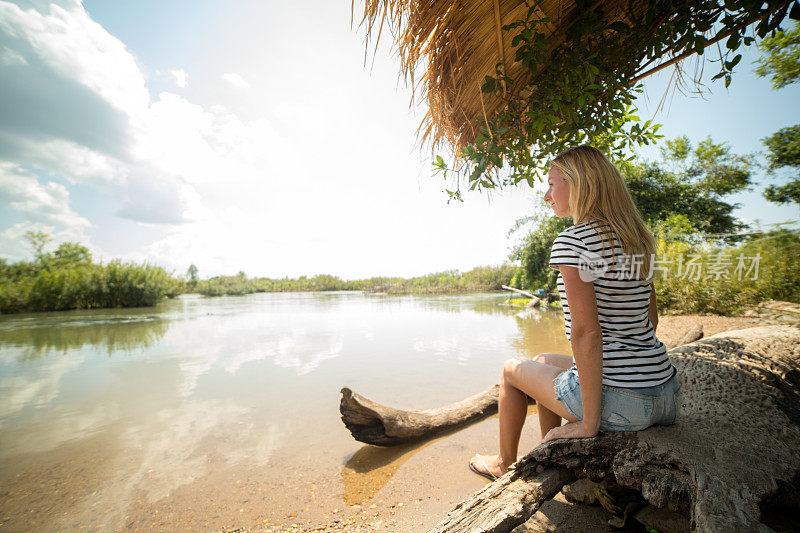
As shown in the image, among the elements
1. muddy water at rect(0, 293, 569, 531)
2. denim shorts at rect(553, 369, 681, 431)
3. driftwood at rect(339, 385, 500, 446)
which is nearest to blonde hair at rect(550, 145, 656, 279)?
→ denim shorts at rect(553, 369, 681, 431)

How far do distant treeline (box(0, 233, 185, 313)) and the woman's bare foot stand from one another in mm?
20869

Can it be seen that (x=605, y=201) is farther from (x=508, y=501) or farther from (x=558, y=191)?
(x=508, y=501)

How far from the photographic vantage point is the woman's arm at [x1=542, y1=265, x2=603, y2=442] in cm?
108

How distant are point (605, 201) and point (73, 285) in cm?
2166

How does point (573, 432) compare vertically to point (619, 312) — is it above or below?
below

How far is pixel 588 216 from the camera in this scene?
1264mm

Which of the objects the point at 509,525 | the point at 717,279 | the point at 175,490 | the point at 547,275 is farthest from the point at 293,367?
the point at 547,275

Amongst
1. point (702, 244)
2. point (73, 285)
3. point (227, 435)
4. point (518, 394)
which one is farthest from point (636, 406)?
point (73, 285)

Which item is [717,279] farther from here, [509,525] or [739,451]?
[509,525]

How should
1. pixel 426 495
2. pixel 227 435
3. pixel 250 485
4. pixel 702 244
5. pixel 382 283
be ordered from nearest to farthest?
1. pixel 426 495
2. pixel 250 485
3. pixel 227 435
4. pixel 702 244
5. pixel 382 283

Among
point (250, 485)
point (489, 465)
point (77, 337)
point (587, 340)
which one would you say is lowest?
point (250, 485)

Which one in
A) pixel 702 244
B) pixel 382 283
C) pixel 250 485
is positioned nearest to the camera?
pixel 250 485

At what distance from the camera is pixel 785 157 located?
20.4ft

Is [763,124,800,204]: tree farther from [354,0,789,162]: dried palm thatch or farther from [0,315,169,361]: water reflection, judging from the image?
[0,315,169,361]: water reflection
